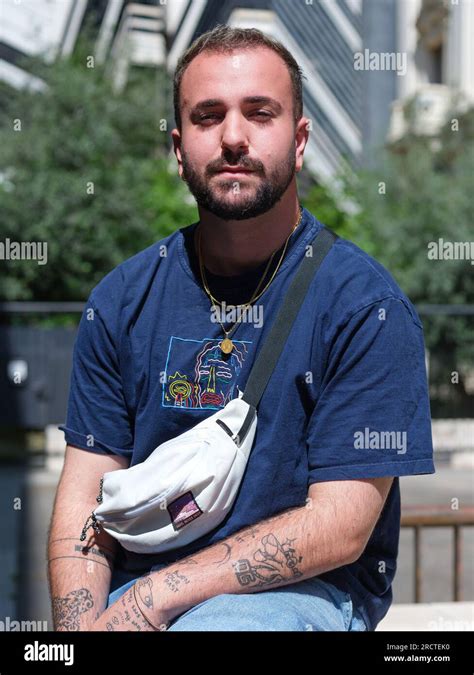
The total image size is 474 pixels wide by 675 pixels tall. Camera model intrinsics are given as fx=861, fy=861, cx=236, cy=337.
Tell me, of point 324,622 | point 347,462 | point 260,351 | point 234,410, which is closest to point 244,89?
point 260,351

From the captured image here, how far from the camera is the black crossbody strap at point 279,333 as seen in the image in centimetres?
191

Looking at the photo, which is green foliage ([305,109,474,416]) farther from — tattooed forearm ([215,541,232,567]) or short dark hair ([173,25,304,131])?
tattooed forearm ([215,541,232,567])

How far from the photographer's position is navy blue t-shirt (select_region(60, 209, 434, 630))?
73.4 inches

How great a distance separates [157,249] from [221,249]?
23cm

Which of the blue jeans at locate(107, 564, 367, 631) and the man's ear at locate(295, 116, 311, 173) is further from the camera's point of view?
the man's ear at locate(295, 116, 311, 173)

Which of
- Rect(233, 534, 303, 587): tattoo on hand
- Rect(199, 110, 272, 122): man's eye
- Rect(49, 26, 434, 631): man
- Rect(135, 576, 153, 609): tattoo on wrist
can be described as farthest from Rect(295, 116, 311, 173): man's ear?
Rect(135, 576, 153, 609): tattoo on wrist

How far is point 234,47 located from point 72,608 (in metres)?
A: 1.34

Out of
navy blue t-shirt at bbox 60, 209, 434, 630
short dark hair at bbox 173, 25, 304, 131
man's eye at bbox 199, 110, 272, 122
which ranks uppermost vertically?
short dark hair at bbox 173, 25, 304, 131

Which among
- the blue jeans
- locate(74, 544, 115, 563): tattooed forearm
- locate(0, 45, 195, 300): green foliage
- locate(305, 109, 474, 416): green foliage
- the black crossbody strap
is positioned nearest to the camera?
the blue jeans

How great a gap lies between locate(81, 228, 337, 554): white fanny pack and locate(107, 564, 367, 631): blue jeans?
0.54 ft

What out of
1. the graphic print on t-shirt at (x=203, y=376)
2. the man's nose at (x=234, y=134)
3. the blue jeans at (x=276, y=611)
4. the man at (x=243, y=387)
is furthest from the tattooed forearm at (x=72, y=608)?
the man's nose at (x=234, y=134)

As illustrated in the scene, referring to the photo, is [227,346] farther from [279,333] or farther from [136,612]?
[136,612]

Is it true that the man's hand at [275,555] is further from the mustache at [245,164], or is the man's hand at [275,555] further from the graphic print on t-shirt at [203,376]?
the mustache at [245,164]

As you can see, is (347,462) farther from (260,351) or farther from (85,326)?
(85,326)
